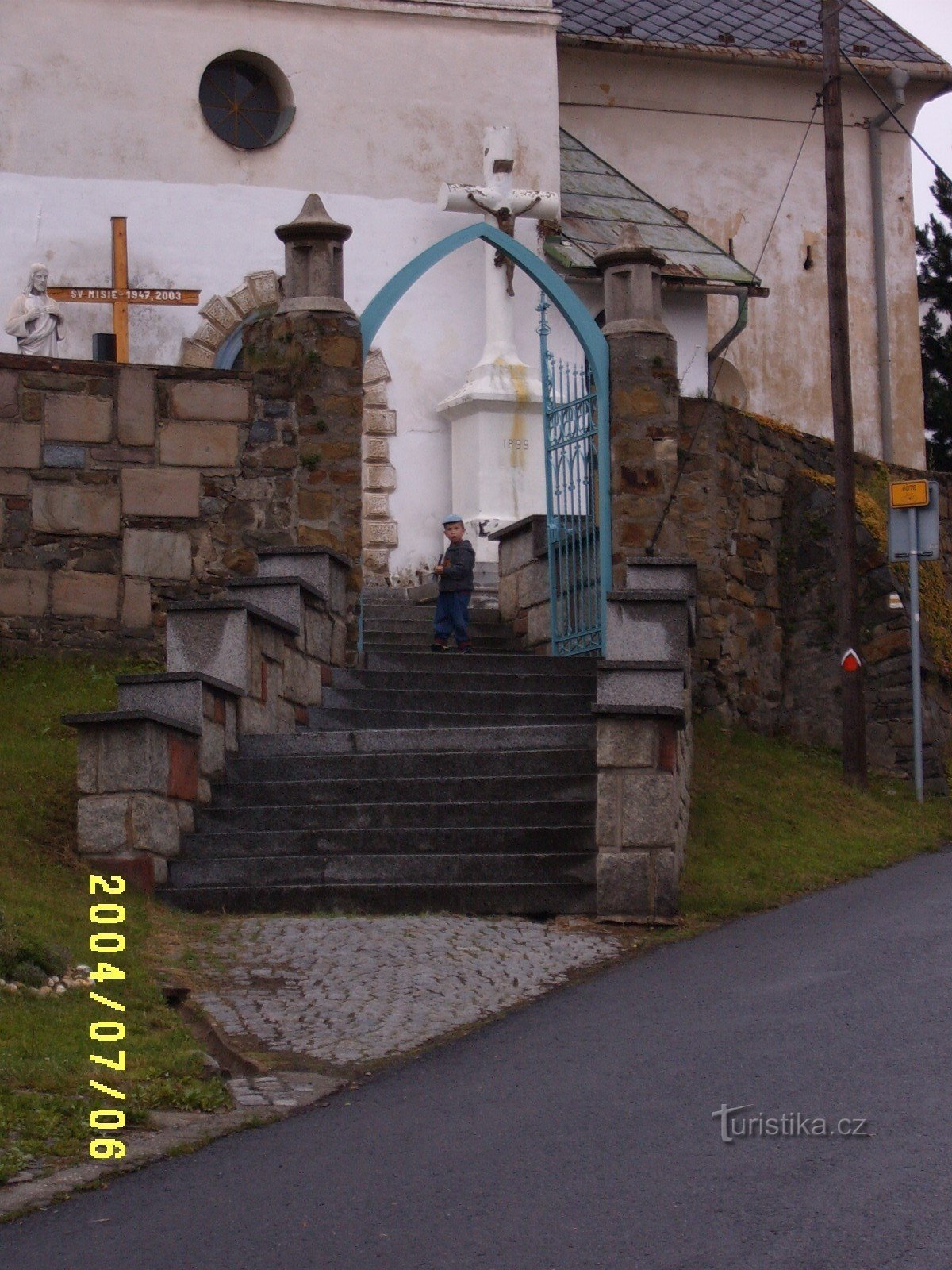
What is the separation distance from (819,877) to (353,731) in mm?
2963

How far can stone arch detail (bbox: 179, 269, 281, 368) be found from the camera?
66.2 ft

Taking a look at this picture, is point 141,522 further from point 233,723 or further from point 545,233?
point 545,233

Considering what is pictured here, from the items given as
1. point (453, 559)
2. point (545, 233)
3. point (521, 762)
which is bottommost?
point (521, 762)

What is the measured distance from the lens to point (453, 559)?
1551cm

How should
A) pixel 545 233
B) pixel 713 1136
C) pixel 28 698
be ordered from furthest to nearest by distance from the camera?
pixel 545 233, pixel 28 698, pixel 713 1136

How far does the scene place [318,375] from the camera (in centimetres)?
1552

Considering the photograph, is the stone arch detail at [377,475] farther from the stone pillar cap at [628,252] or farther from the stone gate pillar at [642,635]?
the stone pillar cap at [628,252]

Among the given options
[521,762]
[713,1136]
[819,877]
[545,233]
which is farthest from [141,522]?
[713,1136]

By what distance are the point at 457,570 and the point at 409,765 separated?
3296 millimetres

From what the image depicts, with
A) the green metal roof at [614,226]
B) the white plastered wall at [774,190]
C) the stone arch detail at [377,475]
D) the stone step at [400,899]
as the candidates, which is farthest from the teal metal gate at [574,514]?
the white plastered wall at [774,190]

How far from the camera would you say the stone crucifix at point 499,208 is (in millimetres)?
20516

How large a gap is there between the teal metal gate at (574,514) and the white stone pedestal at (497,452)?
10.9 ft

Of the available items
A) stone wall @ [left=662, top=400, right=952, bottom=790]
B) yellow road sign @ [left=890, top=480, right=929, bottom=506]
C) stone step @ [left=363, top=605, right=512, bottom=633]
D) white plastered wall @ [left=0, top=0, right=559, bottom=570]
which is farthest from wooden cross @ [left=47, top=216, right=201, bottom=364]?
yellow road sign @ [left=890, top=480, right=929, bottom=506]

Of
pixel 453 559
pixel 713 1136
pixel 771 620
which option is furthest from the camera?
pixel 771 620
